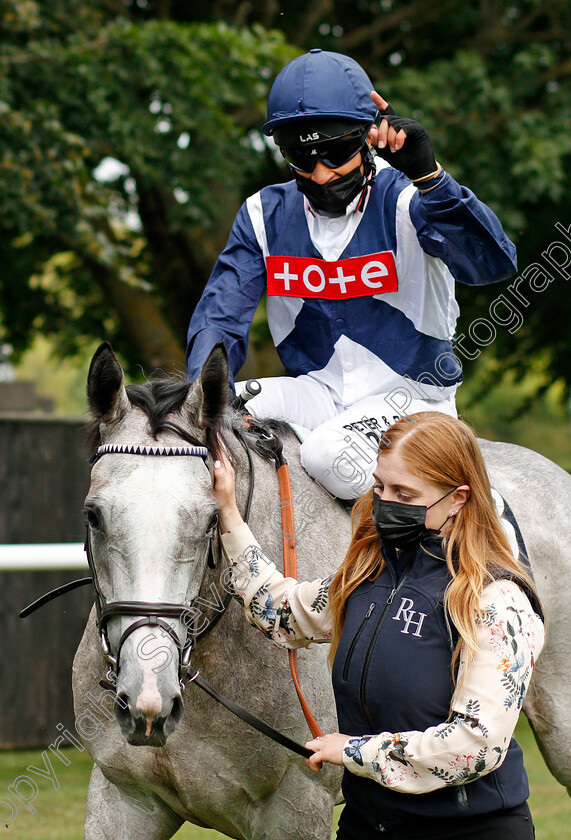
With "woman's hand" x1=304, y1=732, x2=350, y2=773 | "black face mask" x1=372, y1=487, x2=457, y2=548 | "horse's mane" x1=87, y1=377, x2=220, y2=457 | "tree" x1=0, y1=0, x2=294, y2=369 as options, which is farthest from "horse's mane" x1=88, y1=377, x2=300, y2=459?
"tree" x1=0, y1=0, x2=294, y2=369

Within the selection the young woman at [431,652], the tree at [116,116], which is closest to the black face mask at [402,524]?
the young woman at [431,652]

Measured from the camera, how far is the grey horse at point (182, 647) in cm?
219

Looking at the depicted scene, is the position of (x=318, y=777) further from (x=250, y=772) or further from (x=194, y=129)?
(x=194, y=129)

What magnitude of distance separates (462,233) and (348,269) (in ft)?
1.38

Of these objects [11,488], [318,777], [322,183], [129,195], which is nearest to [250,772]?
[318,777]

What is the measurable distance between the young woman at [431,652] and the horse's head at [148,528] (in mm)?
402

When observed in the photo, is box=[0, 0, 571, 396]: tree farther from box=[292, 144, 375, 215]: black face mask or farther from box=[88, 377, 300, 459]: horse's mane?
box=[88, 377, 300, 459]: horse's mane

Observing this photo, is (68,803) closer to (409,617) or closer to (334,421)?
(334,421)

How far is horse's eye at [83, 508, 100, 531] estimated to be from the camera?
230 centimetres

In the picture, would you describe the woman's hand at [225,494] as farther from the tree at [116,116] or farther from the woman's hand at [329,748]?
the tree at [116,116]

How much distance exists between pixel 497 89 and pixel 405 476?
706 centimetres

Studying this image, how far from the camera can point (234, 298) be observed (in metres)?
3.35

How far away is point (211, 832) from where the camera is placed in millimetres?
5074

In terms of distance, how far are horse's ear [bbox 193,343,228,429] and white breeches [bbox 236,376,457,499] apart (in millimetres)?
606
